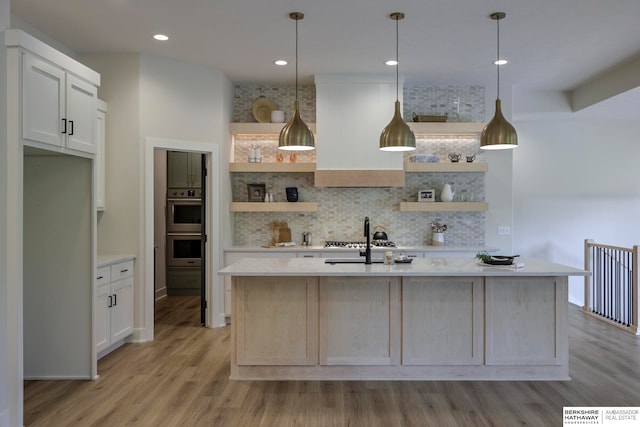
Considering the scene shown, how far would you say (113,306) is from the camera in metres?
4.33

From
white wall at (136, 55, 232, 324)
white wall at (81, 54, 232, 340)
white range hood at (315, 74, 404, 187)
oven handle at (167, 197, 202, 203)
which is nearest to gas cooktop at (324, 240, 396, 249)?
white range hood at (315, 74, 404, 187)

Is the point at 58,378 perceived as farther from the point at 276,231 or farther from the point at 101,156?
the point at 276,231

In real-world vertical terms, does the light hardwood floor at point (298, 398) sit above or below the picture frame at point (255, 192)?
below

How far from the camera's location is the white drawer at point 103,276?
408 centimetres

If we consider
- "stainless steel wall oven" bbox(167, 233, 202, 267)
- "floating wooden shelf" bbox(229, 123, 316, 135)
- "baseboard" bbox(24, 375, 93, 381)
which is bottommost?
"baseboard" bbox(24, 375, 93, 381)

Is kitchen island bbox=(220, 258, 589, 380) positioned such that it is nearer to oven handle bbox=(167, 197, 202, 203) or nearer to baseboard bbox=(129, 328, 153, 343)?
baseboard bbox=(129, 328, 153, 343)

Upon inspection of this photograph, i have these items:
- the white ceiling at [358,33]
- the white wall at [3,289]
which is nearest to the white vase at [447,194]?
the white ceiling at [358,33]

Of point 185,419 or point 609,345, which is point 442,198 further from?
point 185,419

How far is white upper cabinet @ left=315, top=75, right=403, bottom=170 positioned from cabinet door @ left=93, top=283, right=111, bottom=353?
2804mm

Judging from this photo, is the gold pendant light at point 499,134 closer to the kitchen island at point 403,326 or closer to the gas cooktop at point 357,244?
the kitchen island at point 403,326

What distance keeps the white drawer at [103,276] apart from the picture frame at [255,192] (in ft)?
6.89

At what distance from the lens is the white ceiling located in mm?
3717

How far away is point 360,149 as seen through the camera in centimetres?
568

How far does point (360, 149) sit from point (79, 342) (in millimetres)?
3681
